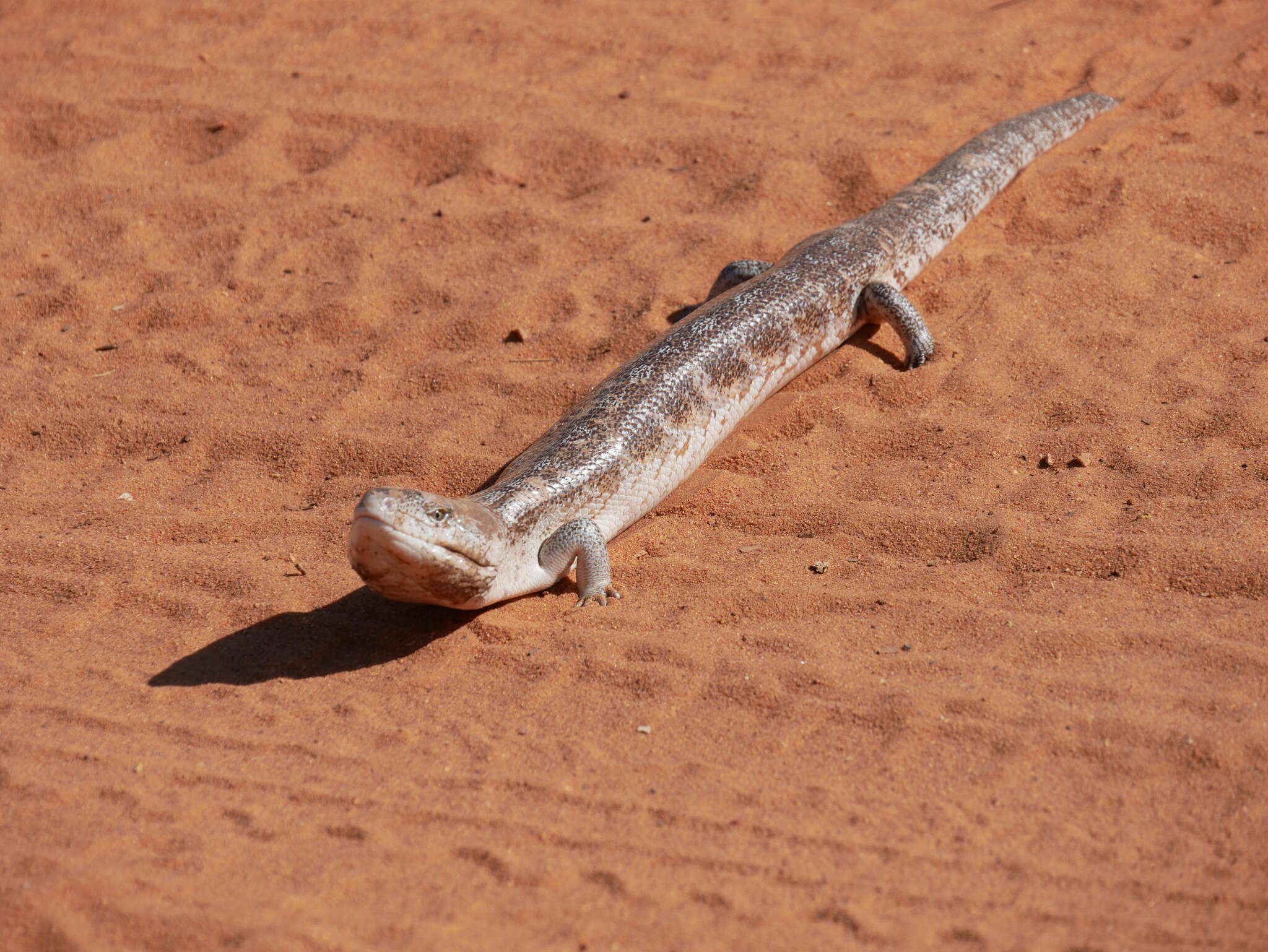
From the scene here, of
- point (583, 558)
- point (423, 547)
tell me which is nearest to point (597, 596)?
point (583, 558)

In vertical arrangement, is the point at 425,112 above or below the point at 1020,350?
above

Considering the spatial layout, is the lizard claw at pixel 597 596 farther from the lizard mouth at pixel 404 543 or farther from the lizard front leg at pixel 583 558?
the lizard mouth at pixel 404 543

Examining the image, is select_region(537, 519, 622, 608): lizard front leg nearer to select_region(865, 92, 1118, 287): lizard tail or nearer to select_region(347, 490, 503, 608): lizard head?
select_region(347, 490, 503, 608): lizard head

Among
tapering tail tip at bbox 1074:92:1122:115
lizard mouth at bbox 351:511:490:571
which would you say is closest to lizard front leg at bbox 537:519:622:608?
lizard mouth at bbox 351:511:490:571

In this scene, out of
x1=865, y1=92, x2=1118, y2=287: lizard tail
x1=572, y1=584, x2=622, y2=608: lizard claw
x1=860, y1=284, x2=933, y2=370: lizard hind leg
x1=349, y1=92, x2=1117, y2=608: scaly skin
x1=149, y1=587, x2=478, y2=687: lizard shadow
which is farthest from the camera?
x1=865, y1=92, x2=1118, y2=287: lizard tail

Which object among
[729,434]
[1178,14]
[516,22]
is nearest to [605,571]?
[729,434]

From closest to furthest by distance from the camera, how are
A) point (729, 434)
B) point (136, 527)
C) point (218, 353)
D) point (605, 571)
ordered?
point (605, 571) → point (136, 527) → point (729, 434) → point (218, 353)

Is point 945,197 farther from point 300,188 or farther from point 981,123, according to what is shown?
point 300,188
